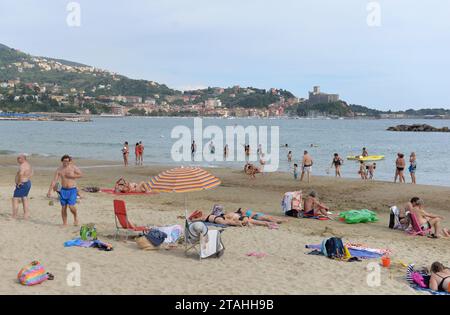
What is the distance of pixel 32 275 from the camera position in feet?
19.4

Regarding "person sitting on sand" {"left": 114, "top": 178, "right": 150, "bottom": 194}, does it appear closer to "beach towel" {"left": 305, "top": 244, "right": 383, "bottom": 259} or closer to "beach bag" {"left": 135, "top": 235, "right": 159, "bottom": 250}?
"beach bag" {"left": 135, "top": 235, "right": 159, "bottom": 250}

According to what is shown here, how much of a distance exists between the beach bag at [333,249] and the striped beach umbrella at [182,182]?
2327mm

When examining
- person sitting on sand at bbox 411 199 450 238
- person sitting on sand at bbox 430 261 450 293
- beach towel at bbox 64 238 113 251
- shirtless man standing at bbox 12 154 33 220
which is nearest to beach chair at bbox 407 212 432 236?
person sitting on sand at bbox 411 199 450 238

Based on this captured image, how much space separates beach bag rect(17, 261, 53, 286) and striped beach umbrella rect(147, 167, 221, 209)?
111 inches

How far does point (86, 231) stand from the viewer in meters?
8.25

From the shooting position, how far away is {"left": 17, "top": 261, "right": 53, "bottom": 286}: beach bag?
5.85m

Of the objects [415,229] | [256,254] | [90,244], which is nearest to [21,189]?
[90,244]

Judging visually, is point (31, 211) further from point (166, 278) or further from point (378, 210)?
point (378, 210)

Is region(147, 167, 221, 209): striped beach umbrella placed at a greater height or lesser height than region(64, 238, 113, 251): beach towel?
greater

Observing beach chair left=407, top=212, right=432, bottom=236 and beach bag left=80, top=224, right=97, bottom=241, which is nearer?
beach bag left=80, top=224, right=97, bottom=241

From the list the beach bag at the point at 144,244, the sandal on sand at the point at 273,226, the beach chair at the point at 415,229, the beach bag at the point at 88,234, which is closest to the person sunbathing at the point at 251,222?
the sandal on sand at the point at 273,226

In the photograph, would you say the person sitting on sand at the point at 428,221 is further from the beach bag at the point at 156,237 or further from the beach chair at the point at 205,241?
A: the beach bag at the point at 156,237

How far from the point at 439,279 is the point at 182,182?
14.6 feet
